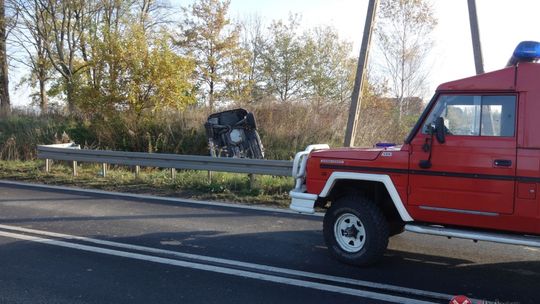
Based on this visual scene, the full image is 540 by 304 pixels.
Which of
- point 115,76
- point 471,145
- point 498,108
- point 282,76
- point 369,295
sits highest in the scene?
point 282,76

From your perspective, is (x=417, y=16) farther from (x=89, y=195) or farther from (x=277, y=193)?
(x=89, y=195)

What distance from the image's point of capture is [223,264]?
561 cm

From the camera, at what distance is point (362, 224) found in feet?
18.5

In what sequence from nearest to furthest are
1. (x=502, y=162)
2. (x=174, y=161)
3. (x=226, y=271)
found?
(x=502, y=162) < (x=226, y=271) < (x=174, y=161)

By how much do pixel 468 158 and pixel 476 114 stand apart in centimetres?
49

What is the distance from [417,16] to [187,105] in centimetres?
1793

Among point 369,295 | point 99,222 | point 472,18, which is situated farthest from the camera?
point 472,18

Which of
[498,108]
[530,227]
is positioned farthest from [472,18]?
[530,227]

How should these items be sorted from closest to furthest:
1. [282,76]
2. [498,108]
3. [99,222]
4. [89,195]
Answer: [498,108] → [99,222] → [89,195] → [282,76]

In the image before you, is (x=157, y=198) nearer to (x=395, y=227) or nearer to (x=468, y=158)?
(x=395, y=227)

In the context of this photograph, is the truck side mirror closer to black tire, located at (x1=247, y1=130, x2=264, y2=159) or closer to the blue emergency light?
the blue emergency light

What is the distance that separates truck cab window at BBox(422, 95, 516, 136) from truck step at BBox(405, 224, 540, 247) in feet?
3.39

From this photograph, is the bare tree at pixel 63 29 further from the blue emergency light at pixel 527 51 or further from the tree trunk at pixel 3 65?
the blue emergency light at pixel 527 51

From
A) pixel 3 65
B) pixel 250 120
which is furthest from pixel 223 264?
pixel 3 65
